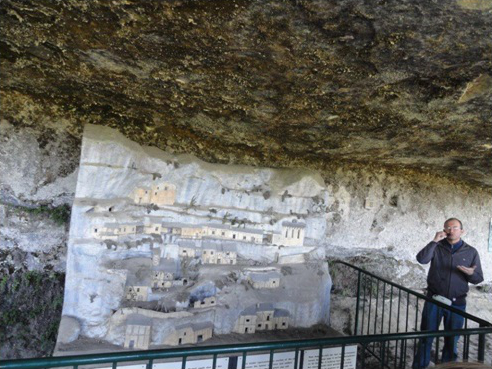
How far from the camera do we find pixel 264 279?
159 inches

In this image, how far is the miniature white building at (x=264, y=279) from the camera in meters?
3.99

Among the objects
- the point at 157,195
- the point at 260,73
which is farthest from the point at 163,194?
the point at 260,73

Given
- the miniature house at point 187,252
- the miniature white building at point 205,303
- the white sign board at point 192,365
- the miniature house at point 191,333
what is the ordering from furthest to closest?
the miniature house at point 187,252 → the miniature white building at point 205,303 → the miniature house at point 191,333 → the white sign board at point 192,365

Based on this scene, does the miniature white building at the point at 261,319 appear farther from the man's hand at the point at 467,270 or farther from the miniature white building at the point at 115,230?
the man's hand at the point at 467,270

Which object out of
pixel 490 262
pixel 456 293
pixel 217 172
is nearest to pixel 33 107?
pixel 217 172

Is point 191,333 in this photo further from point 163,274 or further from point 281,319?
point 281,319

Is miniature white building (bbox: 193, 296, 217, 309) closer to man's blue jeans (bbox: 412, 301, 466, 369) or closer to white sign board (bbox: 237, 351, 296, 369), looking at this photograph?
white sign board (bbox: 237, 351, 296, 369)

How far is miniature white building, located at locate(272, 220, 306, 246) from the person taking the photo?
4.40 m

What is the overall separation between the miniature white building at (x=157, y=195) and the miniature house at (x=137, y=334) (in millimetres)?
1249

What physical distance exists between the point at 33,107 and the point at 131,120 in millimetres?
1082

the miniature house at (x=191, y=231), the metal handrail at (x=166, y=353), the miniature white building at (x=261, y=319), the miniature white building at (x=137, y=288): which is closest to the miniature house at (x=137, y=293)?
the miniature white building at (x=137, y=288)

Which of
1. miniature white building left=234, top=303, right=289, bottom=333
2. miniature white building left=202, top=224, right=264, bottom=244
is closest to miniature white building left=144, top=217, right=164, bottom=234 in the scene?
miniature white building left=202, top=224, right=264, bottom=244

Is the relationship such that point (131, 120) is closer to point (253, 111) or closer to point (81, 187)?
point (81, 187)

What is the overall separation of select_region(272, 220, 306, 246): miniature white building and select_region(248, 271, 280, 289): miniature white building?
445mm
